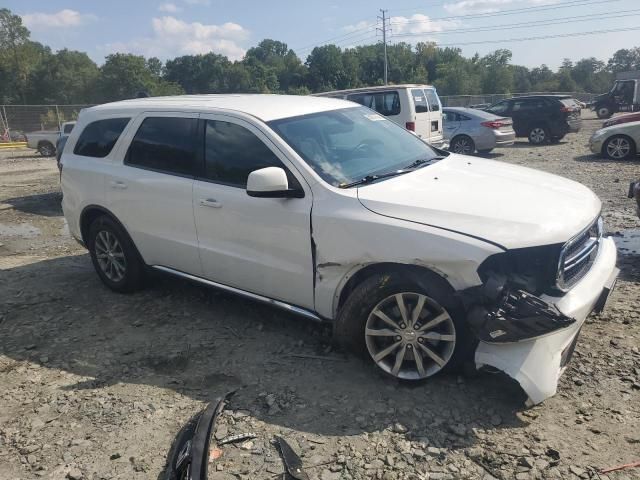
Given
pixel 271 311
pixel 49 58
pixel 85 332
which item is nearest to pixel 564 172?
pixel 271 311

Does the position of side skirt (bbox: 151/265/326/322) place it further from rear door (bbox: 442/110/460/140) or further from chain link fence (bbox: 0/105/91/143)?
chain link fence (bbox: 0/105/91/143)

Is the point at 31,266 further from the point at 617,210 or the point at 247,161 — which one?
the point at 617,210

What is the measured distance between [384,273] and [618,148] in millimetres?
11857

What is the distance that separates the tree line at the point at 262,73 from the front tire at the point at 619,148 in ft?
182

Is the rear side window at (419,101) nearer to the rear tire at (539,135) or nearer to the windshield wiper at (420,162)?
the rear tire at (539,135)

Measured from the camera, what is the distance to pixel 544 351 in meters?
2.81

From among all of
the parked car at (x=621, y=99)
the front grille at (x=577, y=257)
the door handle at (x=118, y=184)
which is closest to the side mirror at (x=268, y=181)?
the front grille at (x=577, y=257)

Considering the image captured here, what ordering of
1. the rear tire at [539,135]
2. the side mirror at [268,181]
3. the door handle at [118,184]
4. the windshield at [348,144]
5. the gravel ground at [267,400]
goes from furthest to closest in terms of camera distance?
1. the rear tire at [539,135]
2. the door handle at [118,184]
3. the windshield at [348,144]
4. the side mirror at [268,181]
5. the gravel ground at [267,400]

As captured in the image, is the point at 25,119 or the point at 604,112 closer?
the point at 604,112

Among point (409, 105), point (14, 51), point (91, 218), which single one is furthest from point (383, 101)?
point (14, 51)

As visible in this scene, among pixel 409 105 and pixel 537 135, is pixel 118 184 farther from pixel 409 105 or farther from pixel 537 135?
pixel 537 135

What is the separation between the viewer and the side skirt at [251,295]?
359cm

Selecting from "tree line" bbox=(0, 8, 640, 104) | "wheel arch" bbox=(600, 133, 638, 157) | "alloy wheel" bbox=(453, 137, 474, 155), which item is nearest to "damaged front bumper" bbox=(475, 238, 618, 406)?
"wheel arch" bbox=(600, 133, 638, 157)

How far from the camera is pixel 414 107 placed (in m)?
11.7
